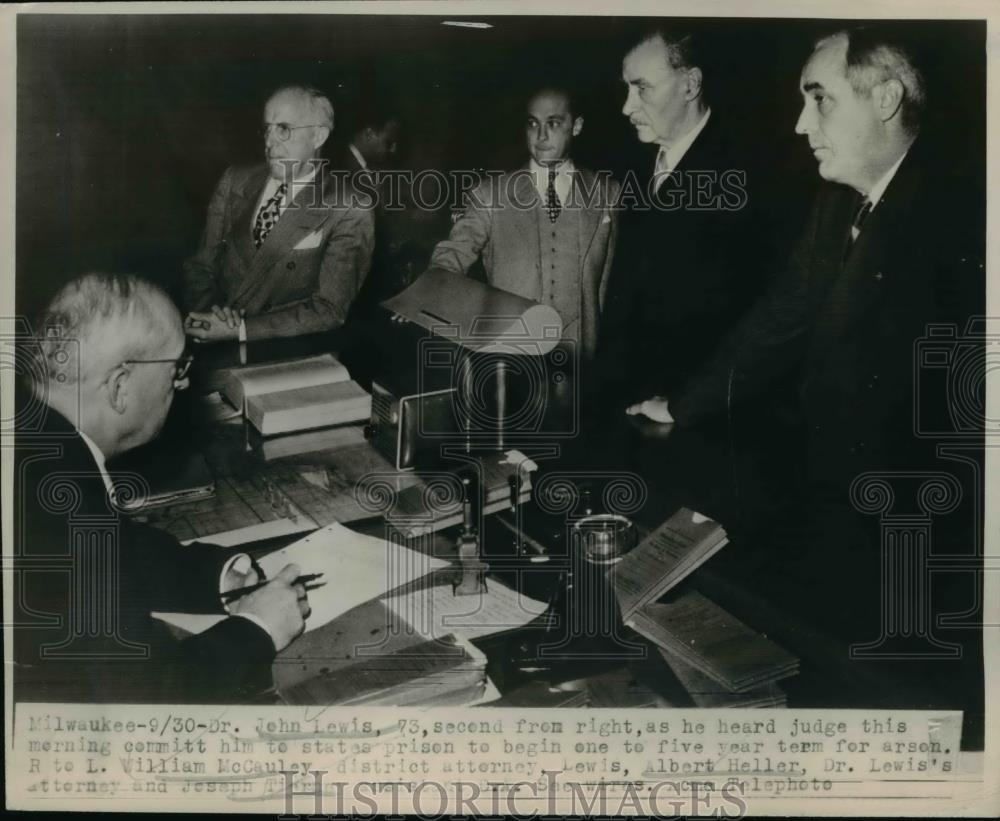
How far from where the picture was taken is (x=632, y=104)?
11.1 feet

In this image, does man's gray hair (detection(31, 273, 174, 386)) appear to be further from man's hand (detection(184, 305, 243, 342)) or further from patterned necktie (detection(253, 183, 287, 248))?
patterned necktie (detection(253, 183, 287, 248))

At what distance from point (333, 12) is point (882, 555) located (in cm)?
186

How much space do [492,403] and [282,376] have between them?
0.51 meters

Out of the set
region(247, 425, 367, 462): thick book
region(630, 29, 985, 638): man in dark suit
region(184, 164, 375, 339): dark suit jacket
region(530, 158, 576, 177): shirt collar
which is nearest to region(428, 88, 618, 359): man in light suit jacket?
region(530, 158, 576, 177): shirt collar

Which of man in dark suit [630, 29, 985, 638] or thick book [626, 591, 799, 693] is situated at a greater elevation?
man in dark suit [630, 29, 985, 638]

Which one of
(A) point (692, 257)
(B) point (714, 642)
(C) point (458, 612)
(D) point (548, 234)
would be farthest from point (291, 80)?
(B) point (714, 642)

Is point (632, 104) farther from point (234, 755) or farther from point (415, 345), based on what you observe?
point (234, 755)

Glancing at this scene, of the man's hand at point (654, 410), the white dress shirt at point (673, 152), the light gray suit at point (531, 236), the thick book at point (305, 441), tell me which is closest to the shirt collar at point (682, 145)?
the white dress shirt at point (673, 152)

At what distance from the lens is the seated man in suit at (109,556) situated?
3369 millimetres

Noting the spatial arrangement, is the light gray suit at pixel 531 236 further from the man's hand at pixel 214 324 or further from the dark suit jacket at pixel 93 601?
the dark suit jacket at pixel 93 601

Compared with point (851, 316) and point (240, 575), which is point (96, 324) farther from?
point (851, 316)

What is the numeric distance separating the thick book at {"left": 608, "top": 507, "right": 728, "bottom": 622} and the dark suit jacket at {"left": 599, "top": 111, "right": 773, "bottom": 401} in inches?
12.9

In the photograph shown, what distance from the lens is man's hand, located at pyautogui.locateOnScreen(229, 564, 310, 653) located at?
11.0 ft

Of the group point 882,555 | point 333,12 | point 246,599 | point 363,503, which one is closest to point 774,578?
point 882,555
